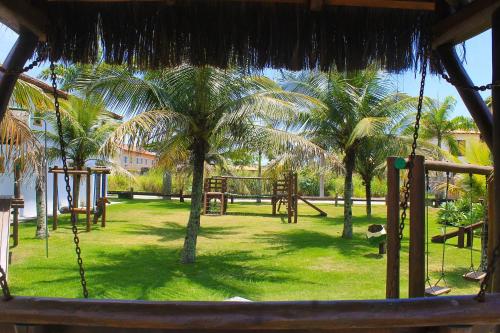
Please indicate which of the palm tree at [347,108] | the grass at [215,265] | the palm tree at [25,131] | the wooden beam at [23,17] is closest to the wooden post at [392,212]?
the wooden beam at [23,17]

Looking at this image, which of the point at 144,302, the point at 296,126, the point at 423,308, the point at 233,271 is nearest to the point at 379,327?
the point at 423,308

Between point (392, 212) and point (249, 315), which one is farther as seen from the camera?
point (392, 212)

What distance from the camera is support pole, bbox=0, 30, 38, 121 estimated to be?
10.0 feet

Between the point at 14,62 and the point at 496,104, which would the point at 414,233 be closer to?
the point at 496,104

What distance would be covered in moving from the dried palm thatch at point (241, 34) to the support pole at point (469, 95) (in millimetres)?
172

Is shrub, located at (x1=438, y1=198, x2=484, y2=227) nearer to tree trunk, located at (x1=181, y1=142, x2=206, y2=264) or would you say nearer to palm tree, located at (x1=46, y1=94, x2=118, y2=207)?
tree trunk, located at (x1=181, y1=142, x2=206, y2=264)

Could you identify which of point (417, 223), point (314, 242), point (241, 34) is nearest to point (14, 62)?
point (241, 34)

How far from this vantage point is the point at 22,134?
916cm

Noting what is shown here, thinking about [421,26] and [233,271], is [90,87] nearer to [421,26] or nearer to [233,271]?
[233,271]

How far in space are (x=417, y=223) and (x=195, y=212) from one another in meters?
7.25

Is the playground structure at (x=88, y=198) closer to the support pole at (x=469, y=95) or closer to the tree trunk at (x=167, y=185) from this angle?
the tree trunk at (x=167, y=185)

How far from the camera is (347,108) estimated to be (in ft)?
49.0

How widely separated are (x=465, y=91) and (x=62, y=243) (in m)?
12.0

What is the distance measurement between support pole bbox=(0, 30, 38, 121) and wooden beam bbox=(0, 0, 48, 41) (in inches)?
2.1
